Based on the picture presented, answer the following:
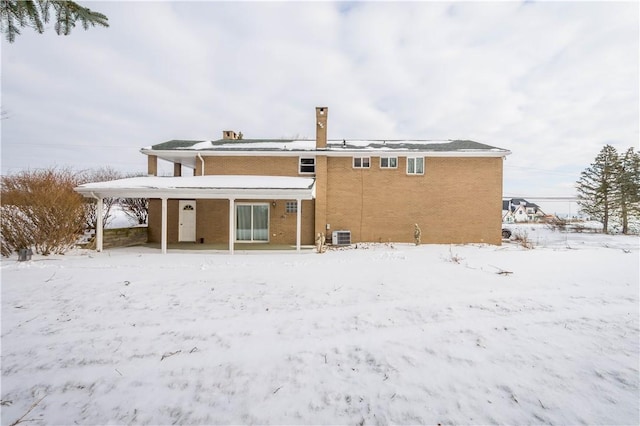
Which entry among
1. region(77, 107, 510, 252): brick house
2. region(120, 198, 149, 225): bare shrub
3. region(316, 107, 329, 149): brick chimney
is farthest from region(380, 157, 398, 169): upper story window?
region(120, 198, 149, 225): bare shrub

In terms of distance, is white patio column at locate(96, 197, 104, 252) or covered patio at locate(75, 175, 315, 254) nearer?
covered patio at locate(75, 175, 315, 254)

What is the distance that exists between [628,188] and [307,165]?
33.4 m

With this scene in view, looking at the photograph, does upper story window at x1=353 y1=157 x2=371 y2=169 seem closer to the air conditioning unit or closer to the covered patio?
the air conditioning unit

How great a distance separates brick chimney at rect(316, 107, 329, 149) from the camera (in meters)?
15.7

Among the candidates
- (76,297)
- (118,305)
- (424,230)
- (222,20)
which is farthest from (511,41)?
(76,297)

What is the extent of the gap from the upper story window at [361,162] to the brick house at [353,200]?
56 millimetres

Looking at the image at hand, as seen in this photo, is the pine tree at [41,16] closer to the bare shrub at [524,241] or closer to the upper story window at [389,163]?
the upper story window at [389,163]

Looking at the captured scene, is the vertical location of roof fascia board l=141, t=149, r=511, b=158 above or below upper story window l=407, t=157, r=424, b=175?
above

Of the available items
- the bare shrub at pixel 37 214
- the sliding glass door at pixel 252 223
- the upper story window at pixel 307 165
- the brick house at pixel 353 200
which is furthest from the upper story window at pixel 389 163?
the bare shrub at pixel 37 214

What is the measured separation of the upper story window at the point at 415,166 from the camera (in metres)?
15.6

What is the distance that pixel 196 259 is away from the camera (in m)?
10.5

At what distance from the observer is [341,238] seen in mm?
15070

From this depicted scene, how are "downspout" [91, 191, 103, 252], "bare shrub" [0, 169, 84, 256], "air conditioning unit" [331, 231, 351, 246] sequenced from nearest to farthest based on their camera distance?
1. "bare shrub" [0, 169, 84, 256]
2. "downspout" [91, 191, 103, 252]
3. "air conditioning unit" [331, 231, 351, 246]

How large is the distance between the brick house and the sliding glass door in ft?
0.18
